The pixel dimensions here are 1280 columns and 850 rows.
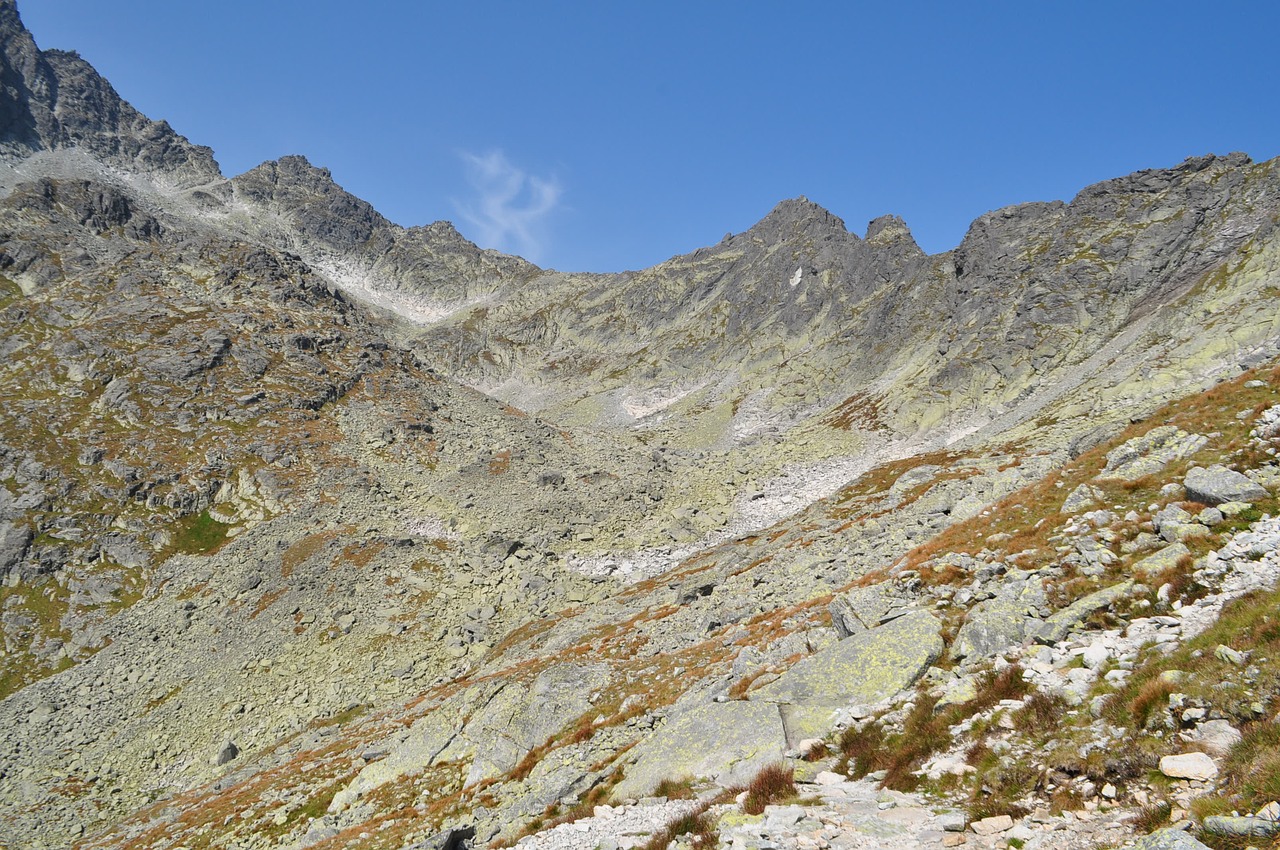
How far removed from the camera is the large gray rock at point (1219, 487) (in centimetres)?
1427

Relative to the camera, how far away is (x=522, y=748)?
24.3m

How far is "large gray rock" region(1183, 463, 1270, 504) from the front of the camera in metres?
14.3

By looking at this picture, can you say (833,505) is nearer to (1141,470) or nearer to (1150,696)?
(1141,470)

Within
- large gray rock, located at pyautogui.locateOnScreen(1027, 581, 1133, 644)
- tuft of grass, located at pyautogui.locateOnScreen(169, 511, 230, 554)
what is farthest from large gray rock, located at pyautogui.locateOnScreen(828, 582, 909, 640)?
tuft of grass, located at pyautogui.locateOnScreen(169, 511, 230, 554)

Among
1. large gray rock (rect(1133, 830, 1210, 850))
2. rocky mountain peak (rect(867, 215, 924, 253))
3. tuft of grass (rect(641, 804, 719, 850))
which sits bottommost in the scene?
tuft of grass (rect(641, 804, 719, 850))

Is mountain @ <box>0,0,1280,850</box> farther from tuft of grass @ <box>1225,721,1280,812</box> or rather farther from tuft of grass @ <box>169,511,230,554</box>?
tuft of grass @ <box>169,511,230,554</box>

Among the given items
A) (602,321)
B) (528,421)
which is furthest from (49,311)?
(602,321)

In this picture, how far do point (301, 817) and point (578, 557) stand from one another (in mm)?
34866

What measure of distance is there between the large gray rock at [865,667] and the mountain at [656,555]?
0.11 m

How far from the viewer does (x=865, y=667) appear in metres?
15.7

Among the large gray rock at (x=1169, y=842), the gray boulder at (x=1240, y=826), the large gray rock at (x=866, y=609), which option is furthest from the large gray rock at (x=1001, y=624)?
the gray boulder at (x=1240, y=826)

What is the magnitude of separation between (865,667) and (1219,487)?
9875mm

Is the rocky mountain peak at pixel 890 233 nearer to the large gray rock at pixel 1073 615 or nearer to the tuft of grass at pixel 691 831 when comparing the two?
the large gray rock at pixel 1073 615

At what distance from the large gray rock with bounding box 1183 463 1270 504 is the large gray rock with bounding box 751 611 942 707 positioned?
7.33 m
